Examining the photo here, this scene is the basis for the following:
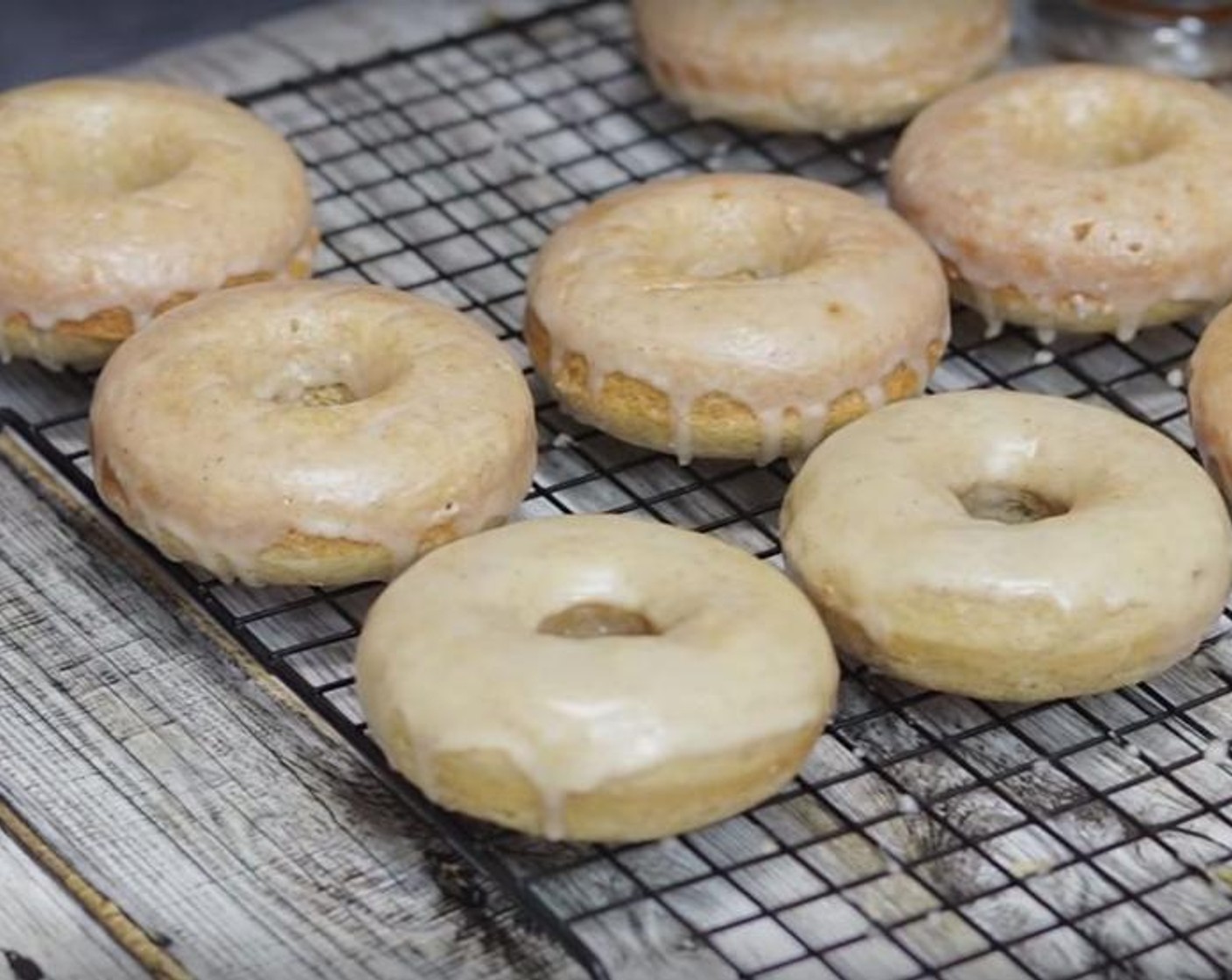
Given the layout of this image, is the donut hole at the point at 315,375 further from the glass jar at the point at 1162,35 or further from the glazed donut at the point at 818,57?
the glass jar at the point at 1162,35

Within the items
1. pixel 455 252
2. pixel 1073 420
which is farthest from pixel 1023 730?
pixel 455 252

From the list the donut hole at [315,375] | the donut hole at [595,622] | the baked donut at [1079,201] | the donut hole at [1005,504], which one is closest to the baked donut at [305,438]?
the donut hole at [315,375]

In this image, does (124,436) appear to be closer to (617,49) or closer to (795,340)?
(795,340)

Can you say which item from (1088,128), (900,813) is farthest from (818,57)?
(900,813)

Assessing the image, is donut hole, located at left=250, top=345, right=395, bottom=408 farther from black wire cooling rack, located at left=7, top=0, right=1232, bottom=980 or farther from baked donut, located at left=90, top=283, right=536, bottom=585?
black wire cooling rack, located at left=7, top=0, right=1232, bottom=980

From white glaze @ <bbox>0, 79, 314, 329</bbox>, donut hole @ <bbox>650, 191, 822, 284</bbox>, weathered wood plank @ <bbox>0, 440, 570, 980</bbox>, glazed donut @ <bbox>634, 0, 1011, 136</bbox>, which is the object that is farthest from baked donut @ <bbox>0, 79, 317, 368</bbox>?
glazed donut @ <bbox>634, 0, 1011, 136</bbox>

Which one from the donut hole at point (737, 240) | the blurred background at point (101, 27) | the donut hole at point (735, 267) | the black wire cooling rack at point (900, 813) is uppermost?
the donut hole at point (737, 240)

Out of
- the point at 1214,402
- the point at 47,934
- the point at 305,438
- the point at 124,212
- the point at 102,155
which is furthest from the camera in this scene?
the point at 102,155

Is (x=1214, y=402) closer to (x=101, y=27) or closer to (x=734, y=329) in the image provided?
(x=734, y=329)
